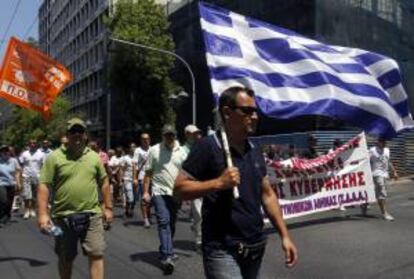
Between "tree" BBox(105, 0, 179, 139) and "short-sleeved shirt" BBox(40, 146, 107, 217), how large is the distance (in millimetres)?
34729

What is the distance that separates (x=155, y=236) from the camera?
12.3 meters

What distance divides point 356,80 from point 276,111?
1.44 meters

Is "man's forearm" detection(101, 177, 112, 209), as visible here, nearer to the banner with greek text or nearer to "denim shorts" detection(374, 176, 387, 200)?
the banner with greek text

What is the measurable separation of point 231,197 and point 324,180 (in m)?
9.24

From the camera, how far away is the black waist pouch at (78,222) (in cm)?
669

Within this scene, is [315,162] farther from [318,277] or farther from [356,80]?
[318,277]

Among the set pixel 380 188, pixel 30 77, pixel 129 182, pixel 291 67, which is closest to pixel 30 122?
pixel 30 77

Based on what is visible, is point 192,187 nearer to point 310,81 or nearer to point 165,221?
point 165,221

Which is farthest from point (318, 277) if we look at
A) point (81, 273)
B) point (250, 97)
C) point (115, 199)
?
point (115, 199)

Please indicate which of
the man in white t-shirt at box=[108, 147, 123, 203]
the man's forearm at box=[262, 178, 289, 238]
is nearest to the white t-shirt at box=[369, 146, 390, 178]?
the man in white t-shirt at box=[108, 147, 123, 203]

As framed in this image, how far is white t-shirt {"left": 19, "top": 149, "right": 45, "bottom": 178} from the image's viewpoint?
53.8 feet

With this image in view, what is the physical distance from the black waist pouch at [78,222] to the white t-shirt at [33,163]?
9900 millimetres

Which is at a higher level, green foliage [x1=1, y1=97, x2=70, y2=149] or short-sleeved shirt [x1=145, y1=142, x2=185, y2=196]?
green foliage [x1=1, y1=97, x2=70, y2=149]

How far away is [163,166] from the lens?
30.6 ft
